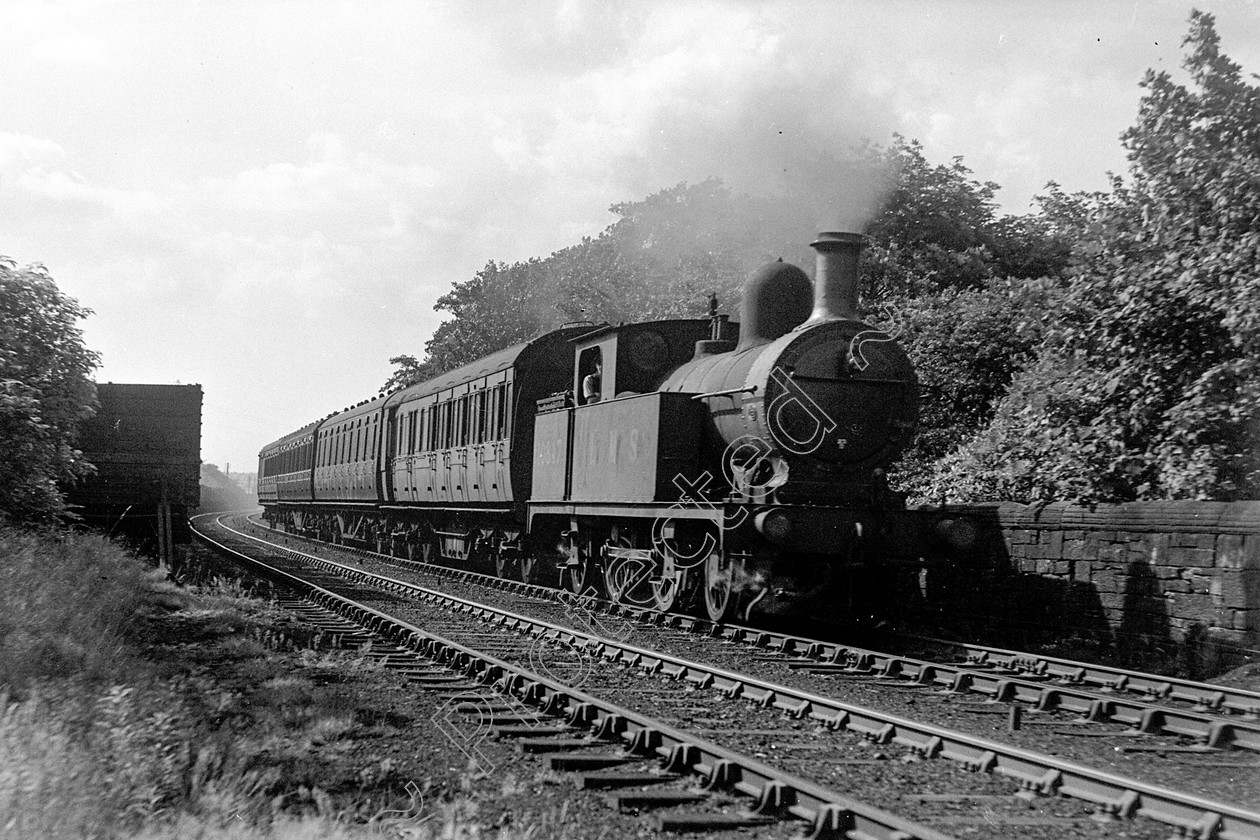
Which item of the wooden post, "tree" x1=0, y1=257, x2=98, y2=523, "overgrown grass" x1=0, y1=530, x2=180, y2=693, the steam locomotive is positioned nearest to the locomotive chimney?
the steam locomotive

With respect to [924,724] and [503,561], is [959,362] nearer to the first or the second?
[503,561]

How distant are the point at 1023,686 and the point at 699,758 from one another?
9.62 feet

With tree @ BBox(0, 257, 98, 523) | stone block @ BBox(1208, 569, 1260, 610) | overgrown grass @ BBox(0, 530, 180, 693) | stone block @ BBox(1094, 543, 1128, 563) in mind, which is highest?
tree @ BBox(0, 257, 98, 523)

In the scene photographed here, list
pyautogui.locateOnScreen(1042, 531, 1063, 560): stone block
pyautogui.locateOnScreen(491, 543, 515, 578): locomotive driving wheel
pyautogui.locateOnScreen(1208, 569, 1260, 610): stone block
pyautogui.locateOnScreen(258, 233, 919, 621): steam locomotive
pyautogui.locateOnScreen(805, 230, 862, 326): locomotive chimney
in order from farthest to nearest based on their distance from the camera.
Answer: pyautogui.locateOnScreen(491, 543, 515, 578): locomotive driving wheel → pyautogui.locateOnScreen(1042, 531, 1063, 560): stone block → pyautogui.locateOnScreen(805, 230, 862, 326): locomotive chimney → pyautogui.locateOnScreen(258, 233, 919, 621): steam locomotive → pyautogui.locateOnScreen(1208, 569, 1260, 610): stone block

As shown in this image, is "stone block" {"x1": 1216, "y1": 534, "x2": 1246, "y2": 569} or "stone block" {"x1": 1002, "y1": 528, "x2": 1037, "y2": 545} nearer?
"stone block" {"x1": 1216, "y1": 534, "x2": 1246, "y2": 569}

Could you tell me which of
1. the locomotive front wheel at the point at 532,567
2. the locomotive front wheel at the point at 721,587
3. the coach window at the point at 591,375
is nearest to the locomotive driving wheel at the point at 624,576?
the locomotive front wheel at the point at 721,587

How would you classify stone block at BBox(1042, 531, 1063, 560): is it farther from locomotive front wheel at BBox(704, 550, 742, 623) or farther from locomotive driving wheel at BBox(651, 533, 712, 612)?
locomotive driving wheel at BBox(651, 533, 712, 612)

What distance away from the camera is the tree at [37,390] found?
10.9m

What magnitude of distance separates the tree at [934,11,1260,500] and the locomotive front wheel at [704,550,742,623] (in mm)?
3751

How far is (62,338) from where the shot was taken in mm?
12172

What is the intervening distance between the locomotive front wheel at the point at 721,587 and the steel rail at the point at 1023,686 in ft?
0.49

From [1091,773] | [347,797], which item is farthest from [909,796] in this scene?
[347,797]

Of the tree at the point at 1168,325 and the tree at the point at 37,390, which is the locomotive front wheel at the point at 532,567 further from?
the tree at the point at 1168,325

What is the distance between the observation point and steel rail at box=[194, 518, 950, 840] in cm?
412
